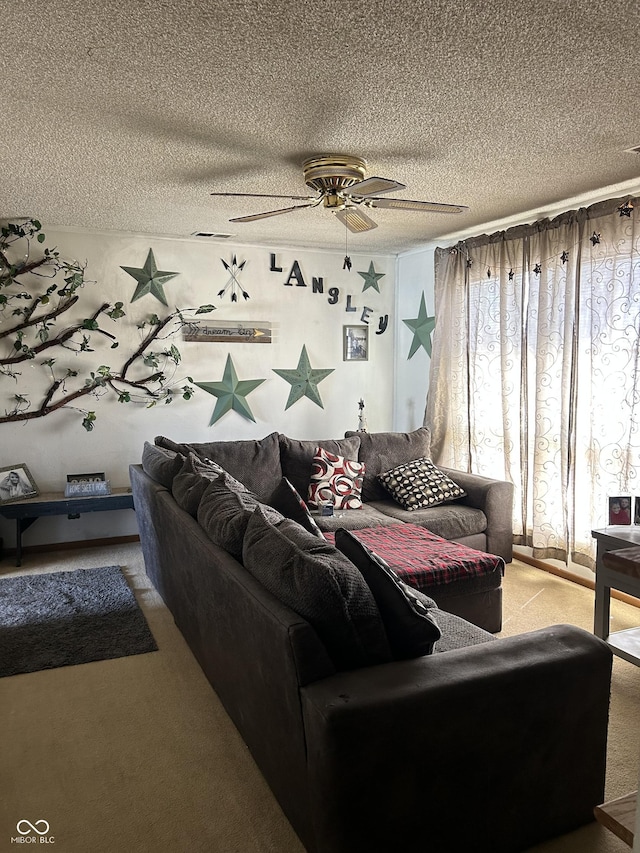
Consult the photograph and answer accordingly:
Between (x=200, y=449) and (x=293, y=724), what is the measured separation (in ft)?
9.12

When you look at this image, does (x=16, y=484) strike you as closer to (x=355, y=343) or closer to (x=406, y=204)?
(x=355, y=343)

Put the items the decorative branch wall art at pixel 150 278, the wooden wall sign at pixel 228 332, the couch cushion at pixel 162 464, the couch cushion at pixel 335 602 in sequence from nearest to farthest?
the couch cushion at pixel 335 602, the couch cushion at pixel 162 464, the decorative branch wall art at pixel 150 278, the wooden wall sign at pixel 228 332

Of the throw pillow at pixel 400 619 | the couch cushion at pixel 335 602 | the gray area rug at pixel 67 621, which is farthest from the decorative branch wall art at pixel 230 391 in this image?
the throw pillow at pixel 400 619

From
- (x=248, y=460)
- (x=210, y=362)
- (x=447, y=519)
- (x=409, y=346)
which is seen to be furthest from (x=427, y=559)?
(x=409, y=346)

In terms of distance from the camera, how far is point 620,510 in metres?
3.42

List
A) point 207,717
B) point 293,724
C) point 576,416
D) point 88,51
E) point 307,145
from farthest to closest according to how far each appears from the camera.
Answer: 1. point 576,416
2. point 307,145
3. point 207,717
4. point 88,51
5. point 293,724

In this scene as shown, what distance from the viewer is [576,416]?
4.07 m

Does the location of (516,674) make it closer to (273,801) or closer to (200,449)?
(273,801)

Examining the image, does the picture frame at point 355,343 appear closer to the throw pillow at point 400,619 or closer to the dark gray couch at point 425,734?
the dark gray couch at point 425,734

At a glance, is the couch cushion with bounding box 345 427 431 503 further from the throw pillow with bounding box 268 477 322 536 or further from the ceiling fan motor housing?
the ceiling fan motor housing

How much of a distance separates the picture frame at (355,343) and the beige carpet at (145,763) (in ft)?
10.2

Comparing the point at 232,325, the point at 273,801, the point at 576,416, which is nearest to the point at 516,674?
the point at 273,801

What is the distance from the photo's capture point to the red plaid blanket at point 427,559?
3182 mm

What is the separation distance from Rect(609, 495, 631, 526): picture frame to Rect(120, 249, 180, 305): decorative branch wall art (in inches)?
138
